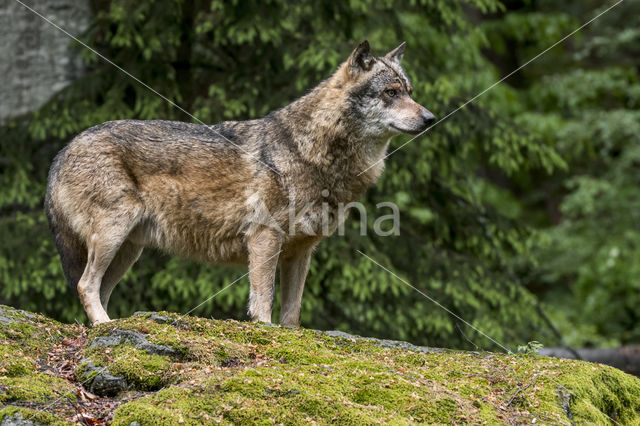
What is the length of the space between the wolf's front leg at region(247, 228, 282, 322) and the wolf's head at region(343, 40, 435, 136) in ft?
4.28

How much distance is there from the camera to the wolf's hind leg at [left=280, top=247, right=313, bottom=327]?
251 inches

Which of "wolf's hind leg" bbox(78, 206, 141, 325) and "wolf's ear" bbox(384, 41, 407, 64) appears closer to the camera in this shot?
"wolf's hind leg" bbox(78, 206, 141, 325)

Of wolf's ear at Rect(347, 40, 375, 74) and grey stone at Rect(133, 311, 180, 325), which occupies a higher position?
wolf's ear at Rect(347, 40, 375, 74)

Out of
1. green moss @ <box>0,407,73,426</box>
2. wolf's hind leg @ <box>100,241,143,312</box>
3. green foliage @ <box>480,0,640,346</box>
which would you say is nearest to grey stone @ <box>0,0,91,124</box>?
wolf's hind leg @ <box>100,241,143,312</box>

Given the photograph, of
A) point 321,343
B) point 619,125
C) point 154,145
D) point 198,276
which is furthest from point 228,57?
point 619,125

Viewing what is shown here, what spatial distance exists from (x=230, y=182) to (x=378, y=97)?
1.50 metres

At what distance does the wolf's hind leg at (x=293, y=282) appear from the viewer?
20.9 ft

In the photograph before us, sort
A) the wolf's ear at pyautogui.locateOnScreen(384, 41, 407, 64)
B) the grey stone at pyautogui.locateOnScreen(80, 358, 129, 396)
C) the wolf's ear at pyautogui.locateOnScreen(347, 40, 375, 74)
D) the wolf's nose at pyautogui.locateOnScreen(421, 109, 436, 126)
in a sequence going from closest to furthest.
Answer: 1. the grey stone at pyautogui.locateOnScreen(80, 358, 129, 396)
2. the wolf's nose at pyautogui.locateOnScreen(421, 109, 436, 126)
3. the wolf's ear at pyautogui.locateOnScreen(347, 40, 375, 74)
4. the wolf's ear at pyautogui.locateOnScreen(384, 41, 407, 64)

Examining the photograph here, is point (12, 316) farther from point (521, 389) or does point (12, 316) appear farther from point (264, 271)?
point (521, 389)

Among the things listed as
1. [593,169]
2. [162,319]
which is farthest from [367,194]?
[593,169]

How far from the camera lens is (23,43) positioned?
10.3 metres

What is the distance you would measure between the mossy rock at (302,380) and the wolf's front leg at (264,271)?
0.82 m

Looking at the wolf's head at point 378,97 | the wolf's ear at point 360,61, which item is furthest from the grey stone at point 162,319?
the wolf's ear at point 360,61

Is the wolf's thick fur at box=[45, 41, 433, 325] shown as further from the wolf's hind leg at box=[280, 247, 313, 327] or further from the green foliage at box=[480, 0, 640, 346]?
the green foliage at box=[480, 0, 640, 346]
